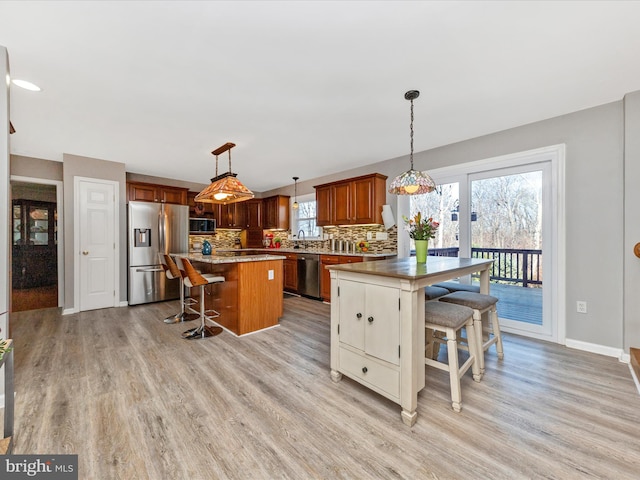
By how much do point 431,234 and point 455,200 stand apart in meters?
1.61

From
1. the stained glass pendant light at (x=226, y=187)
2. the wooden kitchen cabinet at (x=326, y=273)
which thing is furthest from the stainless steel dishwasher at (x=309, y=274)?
the stained glass pendant light at (x=226, y=187)

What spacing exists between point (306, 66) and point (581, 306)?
11.6 feet

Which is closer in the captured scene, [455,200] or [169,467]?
[169,467]

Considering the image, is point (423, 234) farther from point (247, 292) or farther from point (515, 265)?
point (247, 292)

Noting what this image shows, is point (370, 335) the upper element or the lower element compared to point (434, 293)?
lower

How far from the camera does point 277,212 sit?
6.66 metres

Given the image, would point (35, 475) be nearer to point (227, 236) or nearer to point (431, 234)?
point (431, 234)

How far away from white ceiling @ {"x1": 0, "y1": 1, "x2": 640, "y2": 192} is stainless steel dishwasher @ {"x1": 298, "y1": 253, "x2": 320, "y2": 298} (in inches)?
90.9

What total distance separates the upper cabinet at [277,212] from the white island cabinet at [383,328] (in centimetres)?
467

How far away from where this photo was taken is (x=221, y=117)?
2982mm

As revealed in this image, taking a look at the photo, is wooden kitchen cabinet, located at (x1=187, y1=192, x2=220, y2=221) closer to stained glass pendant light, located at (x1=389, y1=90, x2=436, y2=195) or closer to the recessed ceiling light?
the recessed ceiling light

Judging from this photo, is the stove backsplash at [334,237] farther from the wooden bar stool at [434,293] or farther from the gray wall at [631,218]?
the gray wall at [631,218]

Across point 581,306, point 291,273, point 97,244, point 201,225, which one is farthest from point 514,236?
point 97,244

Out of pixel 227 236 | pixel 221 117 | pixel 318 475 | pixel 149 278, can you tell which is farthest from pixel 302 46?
pixel 227 236
